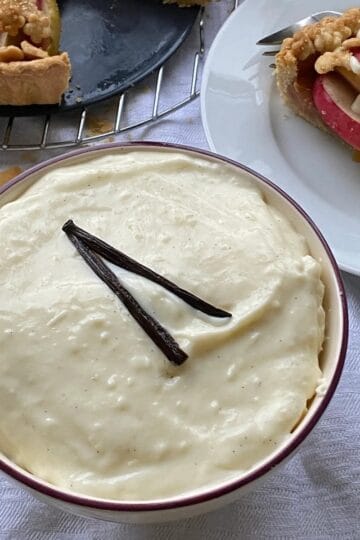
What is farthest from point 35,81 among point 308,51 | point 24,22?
point 308,51

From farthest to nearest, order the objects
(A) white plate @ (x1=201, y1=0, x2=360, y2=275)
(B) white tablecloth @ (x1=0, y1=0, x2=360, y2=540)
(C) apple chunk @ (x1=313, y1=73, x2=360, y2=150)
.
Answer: (C) apple chunk @ (x1=313, y1=73, x2=360, y2=150) → (A) white plate @ (x1=201, y1=0, x2=360, y2=275) → (B) white tablecloth @ (x1=0, y1=0, x2=360, y2=540)

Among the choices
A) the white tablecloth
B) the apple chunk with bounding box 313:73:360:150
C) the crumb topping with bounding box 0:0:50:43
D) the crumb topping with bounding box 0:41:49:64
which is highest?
the crumb topping with bounding box 0:0:50:43

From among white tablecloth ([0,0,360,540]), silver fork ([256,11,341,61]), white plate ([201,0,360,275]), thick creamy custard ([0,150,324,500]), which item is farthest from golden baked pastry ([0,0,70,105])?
white tablecloth ([0,0,360,540])

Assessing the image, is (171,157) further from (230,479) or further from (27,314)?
(230,479)

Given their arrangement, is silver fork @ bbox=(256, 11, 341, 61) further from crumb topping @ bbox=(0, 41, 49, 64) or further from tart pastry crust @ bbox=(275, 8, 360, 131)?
crumb topping @ bbox=(0, 41, 49, 64)

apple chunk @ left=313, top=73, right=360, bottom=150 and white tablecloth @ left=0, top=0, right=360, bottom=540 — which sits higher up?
apple chunk @ left=313, top=73, right=360, bottom=150

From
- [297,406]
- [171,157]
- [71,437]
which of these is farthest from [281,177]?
[71,437]

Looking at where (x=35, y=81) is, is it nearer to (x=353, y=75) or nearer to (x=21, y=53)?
(x=21, y=53)

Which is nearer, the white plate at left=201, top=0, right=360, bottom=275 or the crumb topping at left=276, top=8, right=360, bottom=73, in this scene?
the white plate at left=201, top=0, right=360, bottom=275
